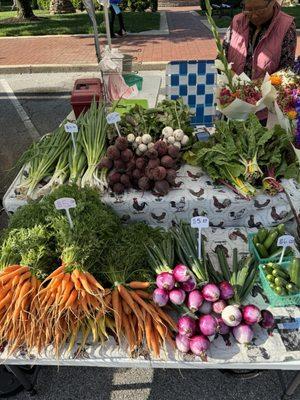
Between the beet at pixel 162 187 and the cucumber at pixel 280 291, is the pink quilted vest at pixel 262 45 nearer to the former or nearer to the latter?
the beet at pixel 162 187

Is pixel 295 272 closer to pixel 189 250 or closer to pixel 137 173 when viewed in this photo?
pixel 189 250

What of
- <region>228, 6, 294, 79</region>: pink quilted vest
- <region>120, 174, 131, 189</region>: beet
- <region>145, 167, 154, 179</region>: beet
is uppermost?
<region>228, 6, 294, 79</region>: pink quilted vest

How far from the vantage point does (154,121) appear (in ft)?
8.69

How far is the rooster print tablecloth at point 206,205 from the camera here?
7.49 feet

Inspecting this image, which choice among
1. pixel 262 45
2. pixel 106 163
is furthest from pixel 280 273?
pixel 262 45

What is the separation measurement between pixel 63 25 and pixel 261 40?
448 inches

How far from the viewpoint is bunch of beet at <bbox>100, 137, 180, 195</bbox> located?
226 centimetres

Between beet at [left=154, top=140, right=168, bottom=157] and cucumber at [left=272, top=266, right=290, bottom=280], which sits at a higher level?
beet at [left=154, top=140, right=168, bottom=157]

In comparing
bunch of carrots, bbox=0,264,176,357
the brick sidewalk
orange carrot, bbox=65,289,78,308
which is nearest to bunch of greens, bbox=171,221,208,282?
bunch of carrots, bbox=0,264,176,357

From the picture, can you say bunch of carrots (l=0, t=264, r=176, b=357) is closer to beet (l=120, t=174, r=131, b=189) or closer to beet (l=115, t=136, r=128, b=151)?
beet (l=120, t=174, r=131, b=189)

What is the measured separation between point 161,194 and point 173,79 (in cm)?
188

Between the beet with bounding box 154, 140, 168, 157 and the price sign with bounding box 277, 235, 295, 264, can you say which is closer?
the price sign with bounding box 277, 235, 295, 264

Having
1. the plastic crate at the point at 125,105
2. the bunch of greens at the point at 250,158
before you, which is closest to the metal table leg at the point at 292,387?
the bunch of greens at the point at 250,158

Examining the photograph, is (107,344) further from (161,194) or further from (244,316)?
(161,194)
